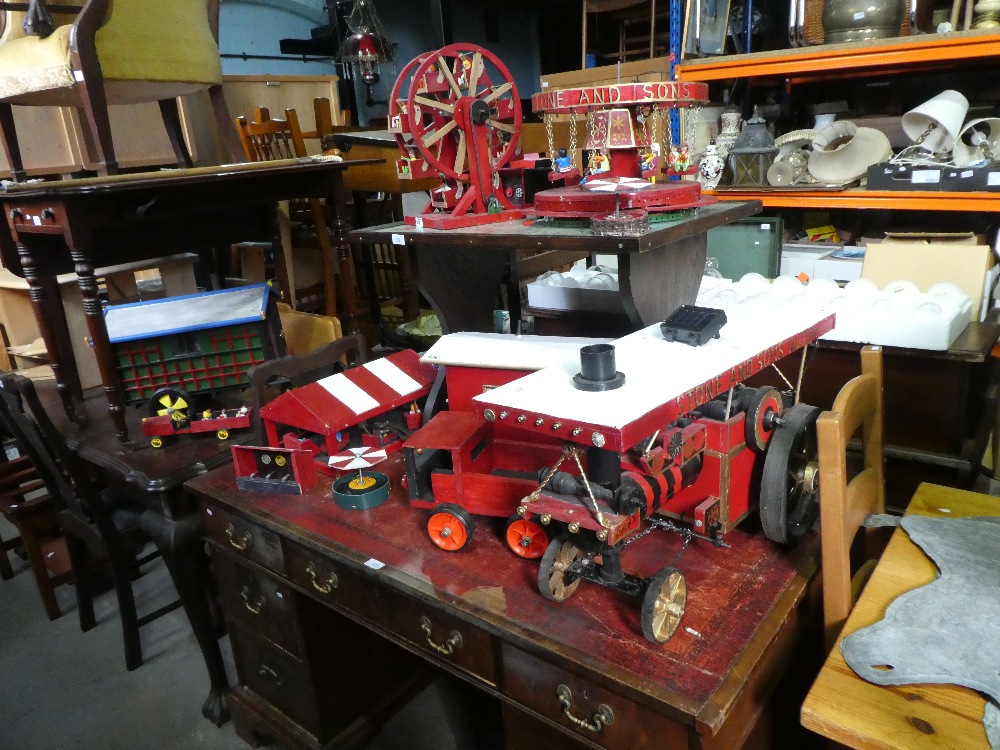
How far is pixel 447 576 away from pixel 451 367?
1.55 ft

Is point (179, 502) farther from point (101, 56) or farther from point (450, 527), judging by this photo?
point (101, 56)

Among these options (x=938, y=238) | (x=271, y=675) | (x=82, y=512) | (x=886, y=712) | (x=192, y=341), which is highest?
(x=938, y=238)

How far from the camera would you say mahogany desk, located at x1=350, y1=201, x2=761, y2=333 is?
1314 millimetres

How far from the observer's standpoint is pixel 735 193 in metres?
2.65

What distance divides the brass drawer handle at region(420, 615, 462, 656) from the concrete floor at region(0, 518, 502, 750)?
870mm

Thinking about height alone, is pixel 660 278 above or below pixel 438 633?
above

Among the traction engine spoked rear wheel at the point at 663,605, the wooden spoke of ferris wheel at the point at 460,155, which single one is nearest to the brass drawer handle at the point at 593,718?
the traction engine spoked rear wheel at the point at 663,605

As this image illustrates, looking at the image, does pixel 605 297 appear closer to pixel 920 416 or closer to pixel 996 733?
pixel 920 416

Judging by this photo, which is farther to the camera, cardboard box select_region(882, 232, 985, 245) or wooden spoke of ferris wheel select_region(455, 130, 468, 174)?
cardboard box select_region(882, 232, 985, 245)

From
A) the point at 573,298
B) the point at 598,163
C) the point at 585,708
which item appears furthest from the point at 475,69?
the point at 585,708

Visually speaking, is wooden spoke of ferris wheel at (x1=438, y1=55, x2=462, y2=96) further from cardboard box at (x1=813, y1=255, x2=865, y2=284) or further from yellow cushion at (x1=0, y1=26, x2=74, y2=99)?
cardboard box at (x1=813, y1=255, x2=865, y2=284)

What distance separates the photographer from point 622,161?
4.77 feet

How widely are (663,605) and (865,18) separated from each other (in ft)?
7.21

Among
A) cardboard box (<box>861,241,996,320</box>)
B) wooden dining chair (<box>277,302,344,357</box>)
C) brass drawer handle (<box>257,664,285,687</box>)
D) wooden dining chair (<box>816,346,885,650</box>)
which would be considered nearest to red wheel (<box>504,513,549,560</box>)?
wooden dining chair (<box>816,346,885,650</box>)
